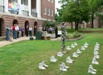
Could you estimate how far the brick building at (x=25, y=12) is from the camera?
1339 inches

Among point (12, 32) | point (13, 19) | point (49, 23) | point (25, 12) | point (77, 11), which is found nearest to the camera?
point (12, 32)

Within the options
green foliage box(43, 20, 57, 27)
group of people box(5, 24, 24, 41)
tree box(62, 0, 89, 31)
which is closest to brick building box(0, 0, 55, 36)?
green foliage box(43, 20, 57, 27)

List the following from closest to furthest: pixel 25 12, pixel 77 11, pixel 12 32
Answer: pixel 12 32
pixel 25 12
pixel 77 11

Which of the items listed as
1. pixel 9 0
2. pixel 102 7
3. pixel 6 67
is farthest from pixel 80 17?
pixel 6 67

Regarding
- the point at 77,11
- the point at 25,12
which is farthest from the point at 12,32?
the point at 77,11

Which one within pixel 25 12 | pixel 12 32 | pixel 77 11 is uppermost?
pixel 77 11

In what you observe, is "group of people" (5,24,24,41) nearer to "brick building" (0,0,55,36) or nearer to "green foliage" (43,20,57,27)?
"brick building" (0,0,55,36)

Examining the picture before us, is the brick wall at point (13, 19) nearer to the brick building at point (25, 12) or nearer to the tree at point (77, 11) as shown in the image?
the brick building at point (25, 12)

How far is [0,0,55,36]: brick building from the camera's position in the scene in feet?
112

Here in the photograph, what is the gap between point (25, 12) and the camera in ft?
136

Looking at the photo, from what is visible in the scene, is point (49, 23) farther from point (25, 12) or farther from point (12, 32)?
point (12, 32)

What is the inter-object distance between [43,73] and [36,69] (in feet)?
2.49

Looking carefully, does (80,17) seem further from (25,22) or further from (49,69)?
(49,69)

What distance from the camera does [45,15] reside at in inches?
1945
